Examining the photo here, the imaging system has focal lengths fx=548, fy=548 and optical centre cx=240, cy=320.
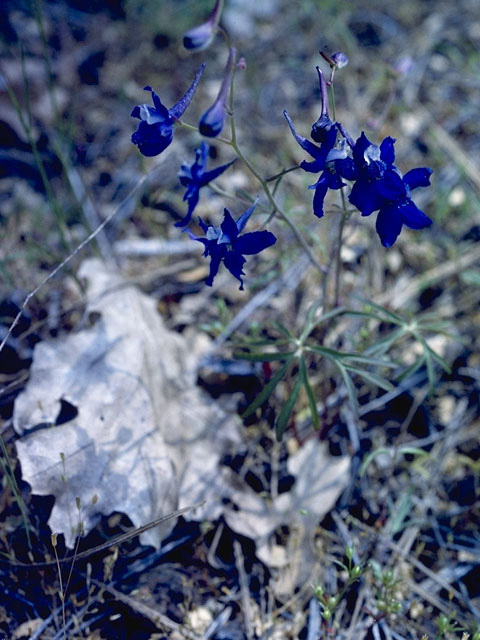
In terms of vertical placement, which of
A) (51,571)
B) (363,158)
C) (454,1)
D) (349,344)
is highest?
(454,1)

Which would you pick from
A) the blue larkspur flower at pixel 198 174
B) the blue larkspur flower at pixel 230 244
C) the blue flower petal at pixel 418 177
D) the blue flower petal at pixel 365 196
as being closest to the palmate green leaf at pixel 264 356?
the blue larkspur flower at pixel 230 244

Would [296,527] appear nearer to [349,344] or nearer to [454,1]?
[349,344]

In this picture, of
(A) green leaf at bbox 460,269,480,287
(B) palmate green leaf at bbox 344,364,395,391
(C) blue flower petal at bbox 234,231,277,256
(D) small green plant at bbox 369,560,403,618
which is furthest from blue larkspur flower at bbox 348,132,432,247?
(D) small green plant at bbox 369,560,403,618

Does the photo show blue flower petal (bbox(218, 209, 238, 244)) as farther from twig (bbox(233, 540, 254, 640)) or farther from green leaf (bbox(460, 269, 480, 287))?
green leaf (bbox(460, 269, 480, 287))

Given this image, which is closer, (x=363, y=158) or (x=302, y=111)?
(x=363, y=158)

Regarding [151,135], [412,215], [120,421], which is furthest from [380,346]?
[151,135]

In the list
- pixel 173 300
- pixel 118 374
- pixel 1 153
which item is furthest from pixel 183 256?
pixel 1 153

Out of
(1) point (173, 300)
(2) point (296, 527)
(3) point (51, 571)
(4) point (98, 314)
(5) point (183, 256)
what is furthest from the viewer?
(5) point (183, 256)
